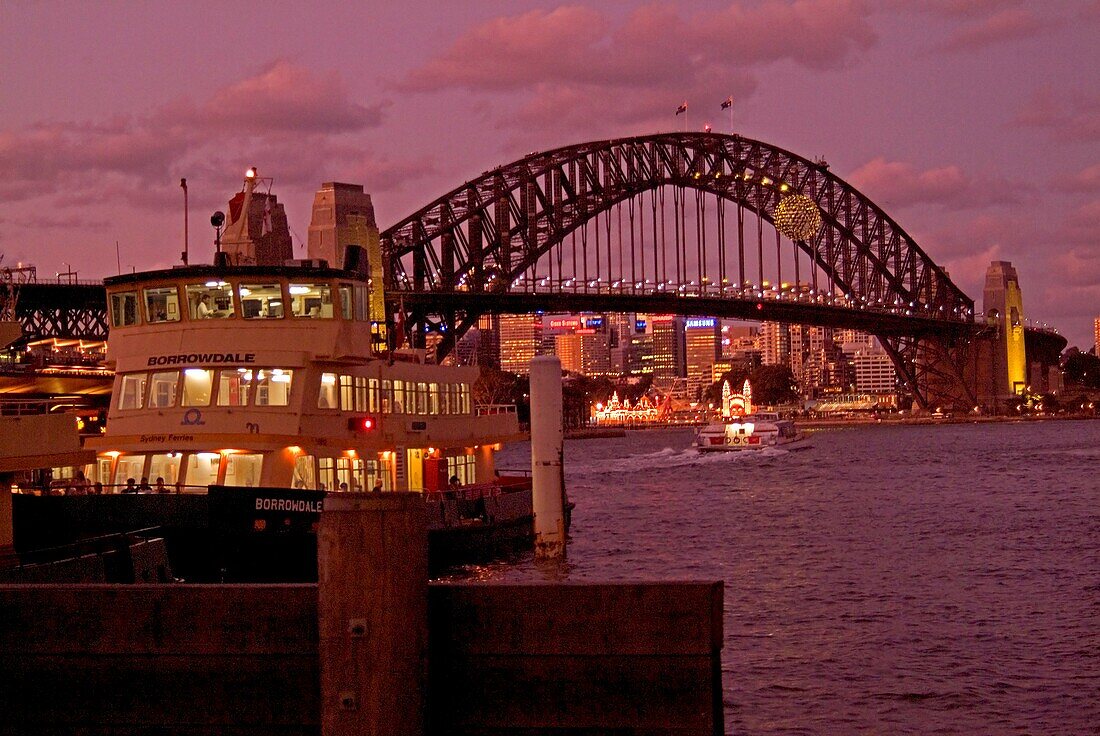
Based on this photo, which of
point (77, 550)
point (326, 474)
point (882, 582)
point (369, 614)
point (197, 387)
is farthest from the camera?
point (882, 582)

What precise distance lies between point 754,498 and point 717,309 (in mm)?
65483

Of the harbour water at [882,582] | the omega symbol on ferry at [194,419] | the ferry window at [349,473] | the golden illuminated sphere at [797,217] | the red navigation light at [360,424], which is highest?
the golden illuminated sphere at [797,217]

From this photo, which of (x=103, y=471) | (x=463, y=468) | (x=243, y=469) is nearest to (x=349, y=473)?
(x=243, y=469)

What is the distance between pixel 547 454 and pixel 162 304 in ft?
26.6

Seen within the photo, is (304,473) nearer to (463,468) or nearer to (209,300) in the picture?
(209,300)

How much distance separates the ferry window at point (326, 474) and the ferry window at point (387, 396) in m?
1.89

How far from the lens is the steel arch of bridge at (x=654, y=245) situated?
104m

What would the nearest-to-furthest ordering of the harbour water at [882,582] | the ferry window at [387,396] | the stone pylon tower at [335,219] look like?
1. the harbour water at [882,582]
2. the ferry window at [387,396]
3. the stone pylon tower at [335,219]

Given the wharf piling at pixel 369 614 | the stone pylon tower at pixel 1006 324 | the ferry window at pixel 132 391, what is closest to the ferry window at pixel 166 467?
the ferry window at pixel 132 391

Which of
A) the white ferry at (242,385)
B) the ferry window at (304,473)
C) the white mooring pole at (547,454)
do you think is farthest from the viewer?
the white mooring pole at (547,454)

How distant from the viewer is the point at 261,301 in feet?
76.9

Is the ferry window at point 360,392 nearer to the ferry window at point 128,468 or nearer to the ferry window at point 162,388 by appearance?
the ferry window at point 162,388

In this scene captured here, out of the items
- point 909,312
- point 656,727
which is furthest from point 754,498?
point 909,312

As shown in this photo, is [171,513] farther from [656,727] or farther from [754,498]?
[754,498]
